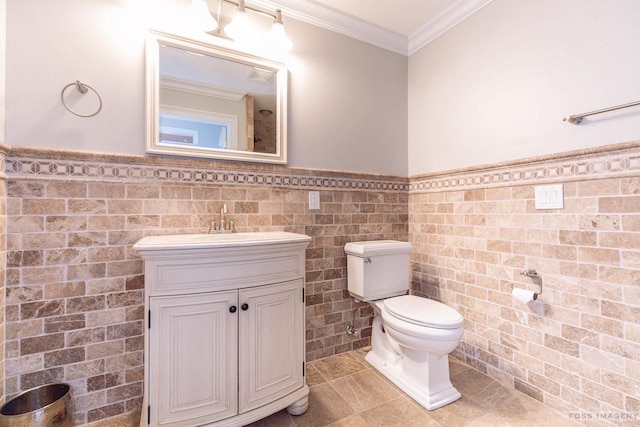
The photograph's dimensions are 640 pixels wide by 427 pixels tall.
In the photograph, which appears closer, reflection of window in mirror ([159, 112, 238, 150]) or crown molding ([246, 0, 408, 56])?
reflection of window in mirror ([159, 112, 238, 150])

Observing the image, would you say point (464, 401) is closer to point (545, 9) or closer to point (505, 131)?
point (505, 131)

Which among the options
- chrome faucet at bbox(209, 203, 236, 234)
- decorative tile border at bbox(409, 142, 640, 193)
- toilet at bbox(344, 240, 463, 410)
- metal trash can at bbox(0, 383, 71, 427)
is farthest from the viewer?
chrome faucet at bbox(209, 203, 236, 234)

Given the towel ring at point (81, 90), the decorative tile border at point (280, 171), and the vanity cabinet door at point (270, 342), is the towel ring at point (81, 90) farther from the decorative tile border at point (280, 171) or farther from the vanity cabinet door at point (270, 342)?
the vanity cabinet door at point (270, 342)

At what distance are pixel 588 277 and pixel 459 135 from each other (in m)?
1.13

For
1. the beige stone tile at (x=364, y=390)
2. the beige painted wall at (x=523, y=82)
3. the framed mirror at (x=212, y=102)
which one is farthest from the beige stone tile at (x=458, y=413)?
the framed mirror at (x=212, y=102)

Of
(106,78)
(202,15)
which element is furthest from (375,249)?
(106,78)

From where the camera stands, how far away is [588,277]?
4.58 feet

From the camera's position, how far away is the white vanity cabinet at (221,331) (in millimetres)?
1186

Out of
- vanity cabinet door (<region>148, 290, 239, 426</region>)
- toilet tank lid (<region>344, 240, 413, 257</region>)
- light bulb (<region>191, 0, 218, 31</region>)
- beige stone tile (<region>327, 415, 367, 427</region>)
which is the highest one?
light bulb (<region>191, 0, 218, 31</region>)

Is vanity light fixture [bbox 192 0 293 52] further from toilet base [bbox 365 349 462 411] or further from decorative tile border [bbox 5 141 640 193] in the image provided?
toilet base [bbox 365 349 462 411]

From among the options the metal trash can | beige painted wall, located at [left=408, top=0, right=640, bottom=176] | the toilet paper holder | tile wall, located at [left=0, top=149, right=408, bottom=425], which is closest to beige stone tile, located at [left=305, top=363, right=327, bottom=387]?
tile wall, located at [left=0, top=149, right=408, bottom=425]

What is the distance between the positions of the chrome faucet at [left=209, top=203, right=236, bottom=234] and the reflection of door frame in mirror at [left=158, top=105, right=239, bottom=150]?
39cm

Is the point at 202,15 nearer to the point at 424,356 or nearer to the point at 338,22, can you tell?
the point at 338,22

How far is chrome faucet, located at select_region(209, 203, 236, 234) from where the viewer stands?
1.66 m
